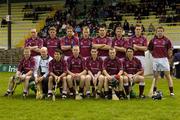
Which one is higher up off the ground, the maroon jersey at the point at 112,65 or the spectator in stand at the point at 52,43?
the spectator in stand at the point at 52,43

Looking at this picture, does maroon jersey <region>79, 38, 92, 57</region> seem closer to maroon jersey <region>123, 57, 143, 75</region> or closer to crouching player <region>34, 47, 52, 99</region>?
crouching player <region>34, 47, 52, 99</region>

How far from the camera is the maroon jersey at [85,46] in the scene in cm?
1372

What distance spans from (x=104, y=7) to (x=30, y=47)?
20.4m

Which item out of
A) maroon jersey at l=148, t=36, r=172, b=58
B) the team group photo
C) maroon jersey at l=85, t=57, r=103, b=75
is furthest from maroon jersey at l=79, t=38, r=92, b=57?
maroon jersey at l=148, t=36, r=172, b=58

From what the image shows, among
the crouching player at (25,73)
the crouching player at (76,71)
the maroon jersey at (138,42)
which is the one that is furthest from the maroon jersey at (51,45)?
the maroon jersey at (138,42)

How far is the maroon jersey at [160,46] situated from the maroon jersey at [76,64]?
200 cm

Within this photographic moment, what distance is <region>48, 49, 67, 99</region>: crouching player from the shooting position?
12664 millimetres

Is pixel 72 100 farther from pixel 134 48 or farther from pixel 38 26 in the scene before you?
pixel 38 26

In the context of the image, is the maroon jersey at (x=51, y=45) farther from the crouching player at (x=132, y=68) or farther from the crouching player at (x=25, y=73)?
the crouching player at (x=132, y=68)

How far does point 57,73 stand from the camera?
509 inches

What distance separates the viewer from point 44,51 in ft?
42.5

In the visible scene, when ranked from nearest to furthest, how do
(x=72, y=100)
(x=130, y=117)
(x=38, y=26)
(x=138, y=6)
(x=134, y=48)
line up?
(x=130, y=117) → (x=72, y=100) → (x=134, y=48) → (x=138, y=6) → (x=38, y=26)

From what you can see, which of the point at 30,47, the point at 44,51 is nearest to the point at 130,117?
the point at 44,51

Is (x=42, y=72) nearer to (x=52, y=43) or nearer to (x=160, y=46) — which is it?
(x=52, y=43)
